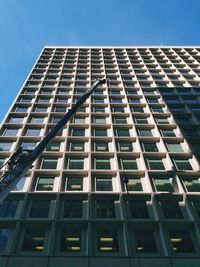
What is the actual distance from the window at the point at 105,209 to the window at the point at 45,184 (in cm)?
440

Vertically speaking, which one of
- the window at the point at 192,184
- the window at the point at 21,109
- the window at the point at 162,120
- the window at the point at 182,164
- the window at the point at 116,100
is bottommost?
the window at the point at 192,184

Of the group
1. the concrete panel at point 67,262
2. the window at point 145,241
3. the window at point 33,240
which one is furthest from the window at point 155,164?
the window at point 33,240

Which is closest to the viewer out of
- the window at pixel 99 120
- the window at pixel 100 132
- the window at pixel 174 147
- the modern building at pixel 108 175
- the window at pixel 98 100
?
the modern building at pixel 108 175

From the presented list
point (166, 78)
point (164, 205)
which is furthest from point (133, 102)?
point (164, 205)

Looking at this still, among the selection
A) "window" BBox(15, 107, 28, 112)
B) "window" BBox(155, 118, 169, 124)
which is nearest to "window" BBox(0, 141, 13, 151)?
"window" BBox(15, 107, 28, 112)

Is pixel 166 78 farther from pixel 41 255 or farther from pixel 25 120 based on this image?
pixel 41 255

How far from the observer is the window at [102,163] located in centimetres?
2447

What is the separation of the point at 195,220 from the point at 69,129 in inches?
655

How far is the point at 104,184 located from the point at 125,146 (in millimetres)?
6413

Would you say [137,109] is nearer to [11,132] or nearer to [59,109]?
[59,109]

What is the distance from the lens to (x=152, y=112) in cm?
3328

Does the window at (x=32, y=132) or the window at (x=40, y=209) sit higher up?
the window at (x=32, y=132)

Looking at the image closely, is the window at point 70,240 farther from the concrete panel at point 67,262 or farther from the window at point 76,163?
the window at point 76,163

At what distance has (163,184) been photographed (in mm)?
22375
